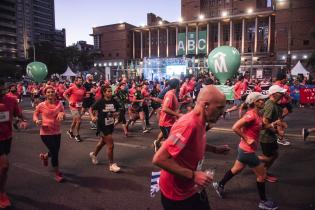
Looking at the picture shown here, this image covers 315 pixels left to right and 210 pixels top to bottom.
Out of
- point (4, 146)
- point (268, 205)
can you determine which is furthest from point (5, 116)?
point (268, 205)

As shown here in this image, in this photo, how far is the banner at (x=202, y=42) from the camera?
51875mm

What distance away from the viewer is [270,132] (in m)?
4.66

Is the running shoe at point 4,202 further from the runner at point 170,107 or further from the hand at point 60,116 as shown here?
the runner at point 170,107

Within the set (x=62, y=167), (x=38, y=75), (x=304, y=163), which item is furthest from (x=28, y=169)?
(x=38, y=75)

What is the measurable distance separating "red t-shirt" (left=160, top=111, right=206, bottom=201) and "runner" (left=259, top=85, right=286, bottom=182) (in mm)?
2632

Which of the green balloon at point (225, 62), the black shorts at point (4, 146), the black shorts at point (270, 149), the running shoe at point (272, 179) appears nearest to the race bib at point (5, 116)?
the black shorts at point (4, 146)

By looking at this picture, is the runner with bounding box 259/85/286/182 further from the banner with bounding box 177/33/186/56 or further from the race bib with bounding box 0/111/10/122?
the banner with bounding box 177/33/186/56

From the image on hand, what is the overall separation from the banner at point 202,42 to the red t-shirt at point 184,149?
5121 centimetres

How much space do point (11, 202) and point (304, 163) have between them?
604 centimetres

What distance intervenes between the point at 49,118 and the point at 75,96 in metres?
4.14

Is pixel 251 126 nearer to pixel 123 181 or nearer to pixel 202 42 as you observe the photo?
pixel 123 181

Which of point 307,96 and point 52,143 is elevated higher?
point 307,96

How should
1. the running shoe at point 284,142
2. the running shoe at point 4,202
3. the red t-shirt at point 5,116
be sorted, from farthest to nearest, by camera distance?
the running shoe at point 284,142, the red t-shirt at point 5,116, the running shoe at point 4,202

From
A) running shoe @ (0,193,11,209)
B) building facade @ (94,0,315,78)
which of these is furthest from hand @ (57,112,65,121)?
building facade @ (94,0,315,78)
